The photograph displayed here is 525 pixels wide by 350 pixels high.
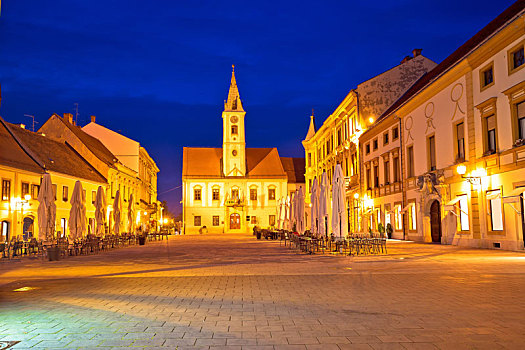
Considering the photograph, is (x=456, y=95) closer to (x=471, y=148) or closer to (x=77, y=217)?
(x=471, y=148)

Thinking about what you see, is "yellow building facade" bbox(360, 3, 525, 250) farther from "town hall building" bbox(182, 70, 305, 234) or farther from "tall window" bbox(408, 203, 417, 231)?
"town hall building" bbox(182, 70, 305, 234)

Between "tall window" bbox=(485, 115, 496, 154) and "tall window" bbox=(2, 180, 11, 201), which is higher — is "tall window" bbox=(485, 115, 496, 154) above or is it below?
above

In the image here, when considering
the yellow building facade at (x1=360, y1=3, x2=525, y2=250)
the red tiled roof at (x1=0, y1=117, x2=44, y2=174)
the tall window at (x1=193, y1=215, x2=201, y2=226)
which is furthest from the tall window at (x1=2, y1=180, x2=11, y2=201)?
the tall window at (x1=193, y1=215, x2=201, y2=226)

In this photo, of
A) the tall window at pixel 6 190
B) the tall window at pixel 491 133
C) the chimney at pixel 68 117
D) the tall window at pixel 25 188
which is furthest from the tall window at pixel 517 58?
the chimney at pixel 68 117

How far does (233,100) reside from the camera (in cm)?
7069

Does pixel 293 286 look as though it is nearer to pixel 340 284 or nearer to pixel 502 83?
pixel 340 284

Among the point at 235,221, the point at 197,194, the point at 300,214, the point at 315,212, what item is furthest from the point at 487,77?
the point at 197,194

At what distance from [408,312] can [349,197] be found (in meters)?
37.7

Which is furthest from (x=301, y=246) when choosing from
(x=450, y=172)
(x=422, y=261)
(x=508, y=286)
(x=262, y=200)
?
(x=262, y=200)

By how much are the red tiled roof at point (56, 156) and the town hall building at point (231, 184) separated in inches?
919

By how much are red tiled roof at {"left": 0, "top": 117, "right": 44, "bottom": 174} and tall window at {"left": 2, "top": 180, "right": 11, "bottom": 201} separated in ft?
3.59

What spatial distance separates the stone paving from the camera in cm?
563

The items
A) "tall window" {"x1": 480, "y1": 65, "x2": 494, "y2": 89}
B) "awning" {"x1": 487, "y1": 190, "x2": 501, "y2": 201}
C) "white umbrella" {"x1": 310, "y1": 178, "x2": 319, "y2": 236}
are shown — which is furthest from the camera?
"white umbrella" {"x1": 310, "y1": 178, "x2": 319, "y2": 236}

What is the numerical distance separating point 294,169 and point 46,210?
186ft
